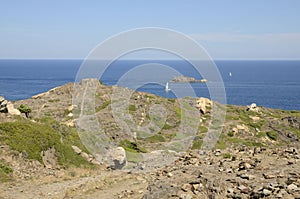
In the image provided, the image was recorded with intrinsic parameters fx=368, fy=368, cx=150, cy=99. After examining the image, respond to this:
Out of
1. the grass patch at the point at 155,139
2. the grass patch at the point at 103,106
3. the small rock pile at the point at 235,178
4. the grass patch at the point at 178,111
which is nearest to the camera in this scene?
the small rock pile at the point at 235,178

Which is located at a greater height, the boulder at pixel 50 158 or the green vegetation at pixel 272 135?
the boulder at pixel 50 158

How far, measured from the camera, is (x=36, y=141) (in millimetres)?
28812

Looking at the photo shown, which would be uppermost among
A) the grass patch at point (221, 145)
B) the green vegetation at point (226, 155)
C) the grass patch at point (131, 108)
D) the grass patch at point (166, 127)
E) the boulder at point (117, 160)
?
the green vegetation at point (226, 155)

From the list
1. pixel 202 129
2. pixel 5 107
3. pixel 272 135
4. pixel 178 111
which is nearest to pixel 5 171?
pixel 5 107

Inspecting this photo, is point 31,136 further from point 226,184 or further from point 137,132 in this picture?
point 137,132

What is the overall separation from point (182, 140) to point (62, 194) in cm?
3148

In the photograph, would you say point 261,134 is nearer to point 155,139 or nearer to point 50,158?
point 155,139

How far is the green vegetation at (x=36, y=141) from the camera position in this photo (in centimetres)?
2750

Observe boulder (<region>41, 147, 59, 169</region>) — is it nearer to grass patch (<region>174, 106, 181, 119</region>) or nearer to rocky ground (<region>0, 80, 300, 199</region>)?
rocky ground (<region>0, 80, 300, 199</region>)

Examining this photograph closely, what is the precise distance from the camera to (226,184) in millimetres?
16828

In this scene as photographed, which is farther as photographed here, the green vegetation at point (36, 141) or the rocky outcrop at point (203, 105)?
the rocky outcrop at point (203, 105)

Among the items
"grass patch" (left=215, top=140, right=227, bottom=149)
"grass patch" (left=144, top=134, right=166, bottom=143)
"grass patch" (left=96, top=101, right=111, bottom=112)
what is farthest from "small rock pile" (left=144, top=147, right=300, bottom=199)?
"grass patch" (left=96, top=101, right=111, bottom=112)

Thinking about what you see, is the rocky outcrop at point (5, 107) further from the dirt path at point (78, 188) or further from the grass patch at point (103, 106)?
the grass patch at point (103, 106)

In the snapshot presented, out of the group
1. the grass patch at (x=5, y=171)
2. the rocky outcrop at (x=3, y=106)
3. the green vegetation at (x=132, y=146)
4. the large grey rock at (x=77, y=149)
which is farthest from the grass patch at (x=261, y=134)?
the grass patch at (x=5, y=171)
